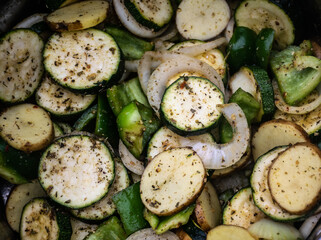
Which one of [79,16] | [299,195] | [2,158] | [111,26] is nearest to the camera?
[299,195]

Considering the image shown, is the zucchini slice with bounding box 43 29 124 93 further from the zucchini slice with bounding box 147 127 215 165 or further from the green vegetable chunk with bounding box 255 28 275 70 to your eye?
the green vegetable chunk with bounding box 255 28 275 70

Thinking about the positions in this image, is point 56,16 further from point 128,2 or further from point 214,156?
point 214,156

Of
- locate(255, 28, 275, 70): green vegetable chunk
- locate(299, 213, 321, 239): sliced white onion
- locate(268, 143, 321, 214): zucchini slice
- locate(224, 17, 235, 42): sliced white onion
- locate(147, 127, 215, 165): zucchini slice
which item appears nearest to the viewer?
locate(268, 143, 321, 214): zucchini slice

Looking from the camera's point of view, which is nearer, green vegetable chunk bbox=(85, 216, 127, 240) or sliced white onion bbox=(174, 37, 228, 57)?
green vegetable chunk bbox=(85, 216, 127, 240)

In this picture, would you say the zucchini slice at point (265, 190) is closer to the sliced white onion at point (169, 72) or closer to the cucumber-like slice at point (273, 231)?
the cucumber-like slice at point (273, 231)

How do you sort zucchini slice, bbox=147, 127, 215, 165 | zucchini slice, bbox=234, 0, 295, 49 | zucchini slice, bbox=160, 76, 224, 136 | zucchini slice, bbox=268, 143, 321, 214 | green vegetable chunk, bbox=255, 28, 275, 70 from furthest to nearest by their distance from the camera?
1. zucchini slice, bbox=234, 0, 295, 49
2. green vegetable chunk, bbox=255, 28, 275, 70
3. zucchini slice, bbox=147, 127, 215, 165
4. zucchini slice, bbox=160, 76, 224, 136
5. zucchini slice, bbox=268, 143, 321, 214

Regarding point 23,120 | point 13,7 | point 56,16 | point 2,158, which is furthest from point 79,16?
point 2,158

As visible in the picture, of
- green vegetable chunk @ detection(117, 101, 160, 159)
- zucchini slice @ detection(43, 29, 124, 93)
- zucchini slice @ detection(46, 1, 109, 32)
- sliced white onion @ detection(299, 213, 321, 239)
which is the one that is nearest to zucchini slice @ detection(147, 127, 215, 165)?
green vegetable chunk @ detection(117, 101, 160, 159)
